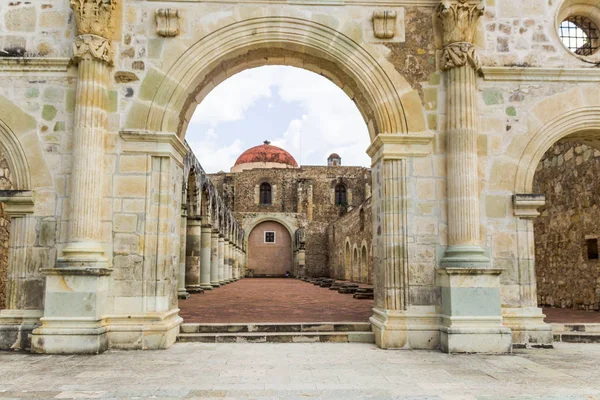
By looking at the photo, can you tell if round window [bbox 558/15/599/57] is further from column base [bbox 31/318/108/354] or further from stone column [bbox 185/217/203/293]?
stone column [bbox 185/217/203/293]

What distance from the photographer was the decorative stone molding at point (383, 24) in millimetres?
7203

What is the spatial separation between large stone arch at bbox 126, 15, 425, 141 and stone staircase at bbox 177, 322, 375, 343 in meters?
2.78

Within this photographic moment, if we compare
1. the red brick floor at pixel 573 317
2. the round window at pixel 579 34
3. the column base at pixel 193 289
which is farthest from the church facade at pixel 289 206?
the round window at pixel 579 34

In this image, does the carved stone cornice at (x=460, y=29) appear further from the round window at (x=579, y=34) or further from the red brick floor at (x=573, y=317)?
the red brick floor at (x=573, y=317)

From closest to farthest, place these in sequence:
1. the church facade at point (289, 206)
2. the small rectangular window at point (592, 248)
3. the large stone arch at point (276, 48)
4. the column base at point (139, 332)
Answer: the column base at point (139, 332) < the large stone arch at point (276, 48) < the small rectangular window at point (592, 248) < the church facade at point (289, 206)

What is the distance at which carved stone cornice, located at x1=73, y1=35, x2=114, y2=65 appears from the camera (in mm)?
6789

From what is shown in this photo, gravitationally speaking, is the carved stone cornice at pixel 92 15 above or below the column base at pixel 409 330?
above

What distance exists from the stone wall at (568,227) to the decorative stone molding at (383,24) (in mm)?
5541

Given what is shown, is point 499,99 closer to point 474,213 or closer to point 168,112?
point 474,213

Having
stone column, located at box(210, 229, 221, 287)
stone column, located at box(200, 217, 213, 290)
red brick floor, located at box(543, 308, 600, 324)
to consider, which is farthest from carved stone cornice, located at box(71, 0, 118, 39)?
stone column, located at box(210, 229, 221, 287)

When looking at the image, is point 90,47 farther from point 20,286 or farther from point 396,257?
point 396,257

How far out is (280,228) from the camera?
38.4 meters

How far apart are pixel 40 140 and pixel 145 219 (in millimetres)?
1759

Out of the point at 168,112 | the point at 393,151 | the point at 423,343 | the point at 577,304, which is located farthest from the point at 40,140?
the point at 577,304
